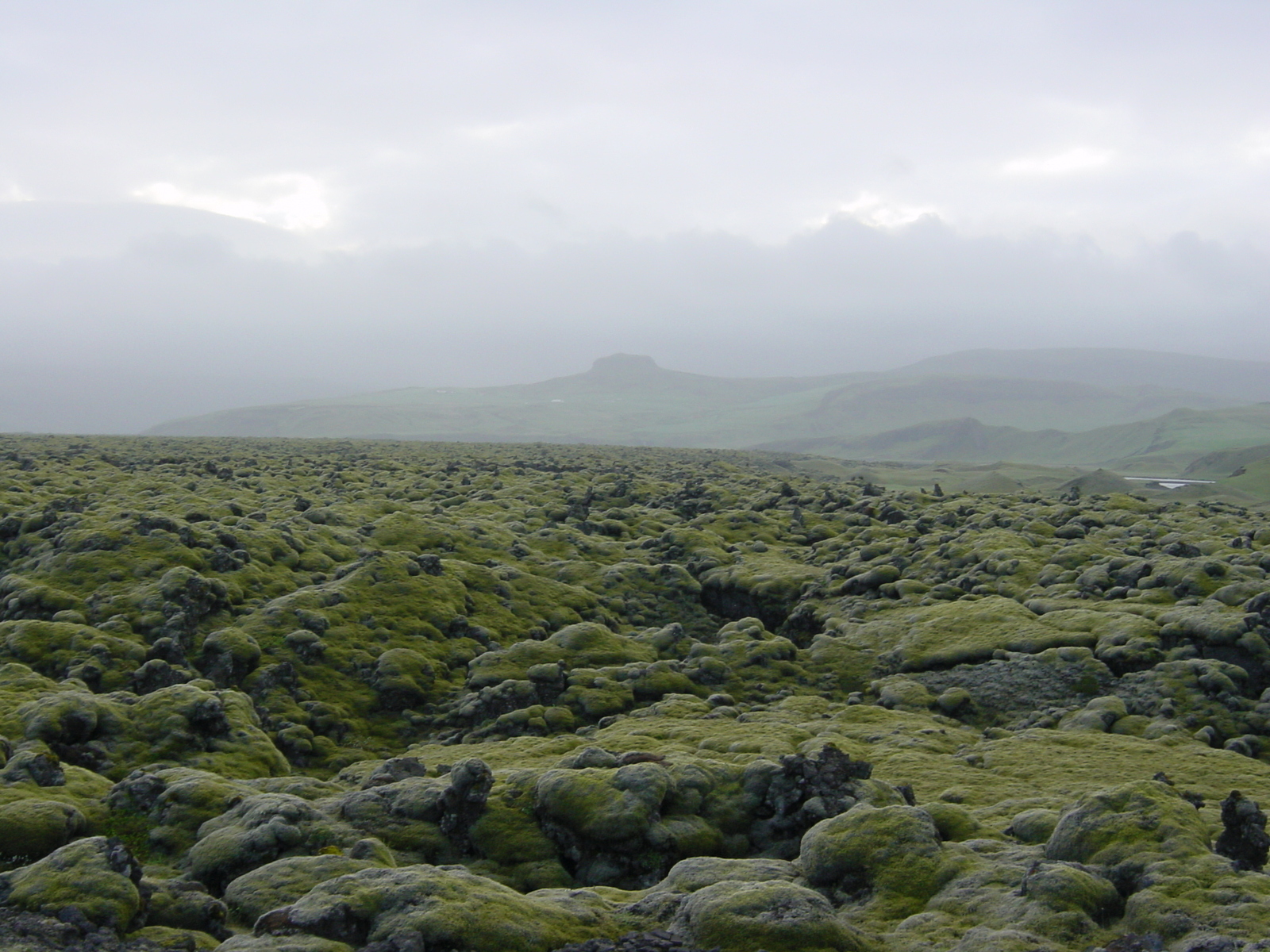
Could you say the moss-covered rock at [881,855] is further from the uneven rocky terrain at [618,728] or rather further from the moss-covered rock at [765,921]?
the moss-covered rock at [765,921]

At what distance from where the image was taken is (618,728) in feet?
84.4

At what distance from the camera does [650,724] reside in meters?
25.8

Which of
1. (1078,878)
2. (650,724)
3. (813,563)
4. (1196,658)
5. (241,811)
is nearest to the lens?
(1078,878)

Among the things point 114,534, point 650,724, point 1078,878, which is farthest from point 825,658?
point 114,534

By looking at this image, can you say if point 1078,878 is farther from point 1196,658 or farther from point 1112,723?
point 1196,658

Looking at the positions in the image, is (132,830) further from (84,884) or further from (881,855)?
(881,855)

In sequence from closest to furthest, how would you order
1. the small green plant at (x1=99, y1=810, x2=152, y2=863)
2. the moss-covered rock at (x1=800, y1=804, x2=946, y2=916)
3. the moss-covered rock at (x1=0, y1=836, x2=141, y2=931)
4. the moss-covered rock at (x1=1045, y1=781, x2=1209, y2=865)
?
the moss-covered rock at (x1=0, y1=836, x2=141, y2=931)
the moss-covered rock at (x1=1045, y1=781, x2=1209, y2=865)
the moss-covered rock at (x1=800, y1=804, x2=946, y2=916)
the small green plant at (x1=99, y1=810, x2=152, y2=863)

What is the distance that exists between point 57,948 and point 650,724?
16289mm

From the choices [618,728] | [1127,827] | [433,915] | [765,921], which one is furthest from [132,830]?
[1127,827]

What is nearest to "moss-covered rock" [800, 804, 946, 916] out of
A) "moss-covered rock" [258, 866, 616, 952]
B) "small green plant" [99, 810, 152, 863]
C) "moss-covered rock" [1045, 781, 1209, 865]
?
"moss-covered rock" [1045, 781, 1209, 865]

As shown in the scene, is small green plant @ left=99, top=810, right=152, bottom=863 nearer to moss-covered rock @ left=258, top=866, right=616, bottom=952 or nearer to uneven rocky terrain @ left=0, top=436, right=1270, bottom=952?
uneven rocky terrain @ left=0, top=436, right=1270, bottom=952

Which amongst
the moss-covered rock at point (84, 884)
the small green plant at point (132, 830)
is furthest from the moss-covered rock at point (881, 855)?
the small green plant at point (132, 830)

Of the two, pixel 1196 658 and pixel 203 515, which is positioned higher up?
pixel 203 515

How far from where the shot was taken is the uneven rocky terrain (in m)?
13.3
